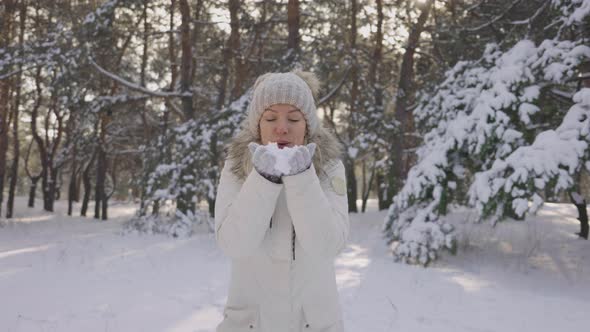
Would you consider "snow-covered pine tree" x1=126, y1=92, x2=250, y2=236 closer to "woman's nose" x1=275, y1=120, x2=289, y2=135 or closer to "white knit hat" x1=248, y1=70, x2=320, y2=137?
"white knit hat" x1=248, y1=70, x2=320, y2=137

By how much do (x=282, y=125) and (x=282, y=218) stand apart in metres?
0.36

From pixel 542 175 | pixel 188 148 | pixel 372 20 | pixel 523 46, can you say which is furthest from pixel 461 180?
pixel 372 20

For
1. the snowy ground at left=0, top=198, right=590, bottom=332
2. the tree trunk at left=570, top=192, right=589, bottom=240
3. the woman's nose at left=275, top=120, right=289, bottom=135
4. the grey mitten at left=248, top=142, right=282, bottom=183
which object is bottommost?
the snowy ground at left=0, top=198, right=590, bottom=332

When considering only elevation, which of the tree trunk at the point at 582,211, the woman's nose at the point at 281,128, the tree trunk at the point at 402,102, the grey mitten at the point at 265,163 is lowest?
the tree trunk at the point at 582,211

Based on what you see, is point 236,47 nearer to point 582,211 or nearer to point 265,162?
point 582,211

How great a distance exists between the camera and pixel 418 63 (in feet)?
39.8

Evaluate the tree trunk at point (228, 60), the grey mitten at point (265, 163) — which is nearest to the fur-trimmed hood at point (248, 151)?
the grey mitten at point (265, 163)

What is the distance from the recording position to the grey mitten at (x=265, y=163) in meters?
1.36

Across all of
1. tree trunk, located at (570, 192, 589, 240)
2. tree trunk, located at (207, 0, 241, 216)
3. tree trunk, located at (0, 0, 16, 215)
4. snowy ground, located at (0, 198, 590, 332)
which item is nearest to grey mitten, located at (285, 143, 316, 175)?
snowy ground, located at (0, 198, 590, 332)

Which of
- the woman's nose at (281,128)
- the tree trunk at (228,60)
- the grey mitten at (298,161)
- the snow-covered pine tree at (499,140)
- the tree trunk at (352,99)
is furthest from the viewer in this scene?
the tree trunk at (352,99)

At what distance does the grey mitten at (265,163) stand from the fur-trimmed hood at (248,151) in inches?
12.6

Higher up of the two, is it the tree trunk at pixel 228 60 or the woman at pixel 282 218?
the tree trunk at pixel 228 60

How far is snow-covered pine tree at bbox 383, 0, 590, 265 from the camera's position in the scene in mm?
4898

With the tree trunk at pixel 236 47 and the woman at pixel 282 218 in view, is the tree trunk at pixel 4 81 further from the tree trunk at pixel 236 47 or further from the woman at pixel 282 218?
the woman at pixel 282 218
